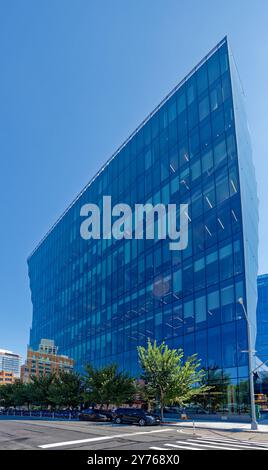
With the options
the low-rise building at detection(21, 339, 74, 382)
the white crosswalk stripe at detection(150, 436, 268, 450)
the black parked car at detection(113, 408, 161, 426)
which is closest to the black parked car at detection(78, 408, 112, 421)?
the black parked car at detection(113, 408, 161, 426)

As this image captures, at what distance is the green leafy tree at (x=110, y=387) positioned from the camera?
40000 mm

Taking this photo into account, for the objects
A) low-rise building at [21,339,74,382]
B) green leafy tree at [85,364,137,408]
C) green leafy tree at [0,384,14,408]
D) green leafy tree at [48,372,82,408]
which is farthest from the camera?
green leafy tree at [0,384,14,408]

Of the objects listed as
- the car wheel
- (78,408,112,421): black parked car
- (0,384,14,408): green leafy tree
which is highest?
the car wheel

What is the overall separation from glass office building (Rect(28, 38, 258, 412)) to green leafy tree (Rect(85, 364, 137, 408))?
7.15 metres

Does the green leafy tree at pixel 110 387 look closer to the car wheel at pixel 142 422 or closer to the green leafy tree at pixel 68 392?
the green leafy tree at pixel 68 392

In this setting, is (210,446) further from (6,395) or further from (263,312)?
(6,395)

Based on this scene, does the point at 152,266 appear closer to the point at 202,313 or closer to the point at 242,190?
the point at 202,313

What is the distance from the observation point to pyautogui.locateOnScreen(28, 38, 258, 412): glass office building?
3725 cm

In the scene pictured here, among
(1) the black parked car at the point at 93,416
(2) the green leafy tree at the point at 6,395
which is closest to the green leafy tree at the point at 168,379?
(1) the black parked car at the point at 93,416

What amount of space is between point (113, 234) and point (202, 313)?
25.7m

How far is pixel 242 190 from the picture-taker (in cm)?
3888

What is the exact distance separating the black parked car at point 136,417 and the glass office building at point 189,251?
9.19m

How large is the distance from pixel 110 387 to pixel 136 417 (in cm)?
1121

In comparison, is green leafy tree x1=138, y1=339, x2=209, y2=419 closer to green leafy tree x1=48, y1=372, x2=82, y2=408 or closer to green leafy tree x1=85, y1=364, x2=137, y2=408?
green leafy tree x1=85, y1=364, x2=137, y2=408
